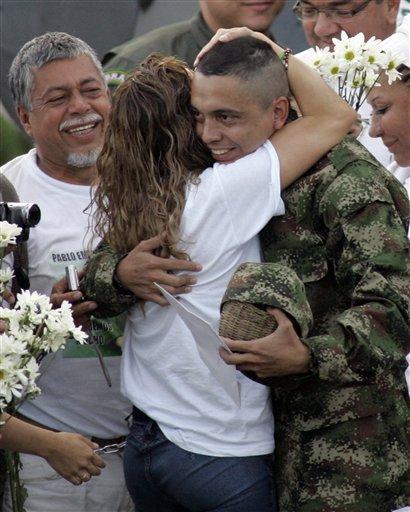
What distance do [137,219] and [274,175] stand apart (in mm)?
381

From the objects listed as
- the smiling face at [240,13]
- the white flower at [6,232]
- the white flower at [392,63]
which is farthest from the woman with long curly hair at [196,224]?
the smiling face at [240,13]

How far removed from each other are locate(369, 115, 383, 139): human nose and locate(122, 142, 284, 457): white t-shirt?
1.16 m

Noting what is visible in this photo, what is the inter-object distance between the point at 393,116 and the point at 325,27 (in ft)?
2.76

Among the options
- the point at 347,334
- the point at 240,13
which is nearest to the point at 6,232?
the point at 347,334

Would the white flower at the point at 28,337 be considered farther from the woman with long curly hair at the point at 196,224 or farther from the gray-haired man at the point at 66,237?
the gray-haired man at the point at 66,237

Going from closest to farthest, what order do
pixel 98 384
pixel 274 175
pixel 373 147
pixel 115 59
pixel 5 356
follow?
pixel 5 356 < pixel 274 175 < pixel 98 384 < pixel 373 147 < pixel 115 59

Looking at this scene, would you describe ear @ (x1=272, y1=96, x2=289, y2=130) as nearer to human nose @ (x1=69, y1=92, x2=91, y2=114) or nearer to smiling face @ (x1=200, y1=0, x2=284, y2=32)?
human nose @ (x1=69, y1=92, x2=91, y2=114)

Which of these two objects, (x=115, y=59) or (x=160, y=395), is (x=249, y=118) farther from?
(x=115, y=59)

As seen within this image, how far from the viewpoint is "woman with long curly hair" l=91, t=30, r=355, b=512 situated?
10.3 feet

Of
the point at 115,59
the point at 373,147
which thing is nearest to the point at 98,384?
the point at 373,147

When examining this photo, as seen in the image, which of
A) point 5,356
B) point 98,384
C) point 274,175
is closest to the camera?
point 5,356

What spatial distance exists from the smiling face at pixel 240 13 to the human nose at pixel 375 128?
1.39 metres

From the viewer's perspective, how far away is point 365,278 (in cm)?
299

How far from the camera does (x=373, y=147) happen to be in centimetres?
464
